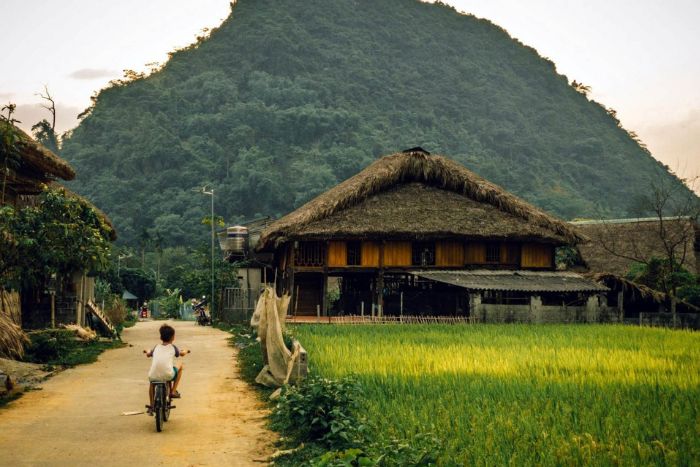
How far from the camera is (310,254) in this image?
2783cm

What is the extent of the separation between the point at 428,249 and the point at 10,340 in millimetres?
17968

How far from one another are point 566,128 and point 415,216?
3794 inches

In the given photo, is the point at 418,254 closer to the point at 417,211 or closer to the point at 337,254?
the point at 417,211

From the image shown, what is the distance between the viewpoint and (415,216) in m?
27.9

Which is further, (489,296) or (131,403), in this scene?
(489,296)

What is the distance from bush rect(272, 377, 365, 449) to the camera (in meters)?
7.16

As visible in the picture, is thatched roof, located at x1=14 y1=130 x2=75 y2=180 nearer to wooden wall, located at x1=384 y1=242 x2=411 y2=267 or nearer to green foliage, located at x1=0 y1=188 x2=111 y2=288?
green foliage, located at x1=0 y1=188 x2=111 y2=288

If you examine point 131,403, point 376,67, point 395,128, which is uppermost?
point 376,67

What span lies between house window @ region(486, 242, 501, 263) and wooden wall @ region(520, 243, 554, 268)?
1.02 metres

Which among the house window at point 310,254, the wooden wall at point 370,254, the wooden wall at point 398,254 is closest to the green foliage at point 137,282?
the house window at point 310,254

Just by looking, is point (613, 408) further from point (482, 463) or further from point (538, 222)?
point (538, 222)

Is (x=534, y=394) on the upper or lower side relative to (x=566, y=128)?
lower

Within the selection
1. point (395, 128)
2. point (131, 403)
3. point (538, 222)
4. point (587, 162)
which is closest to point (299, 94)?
point (395, 128)

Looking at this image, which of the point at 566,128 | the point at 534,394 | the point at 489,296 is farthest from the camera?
the point at 566,128
